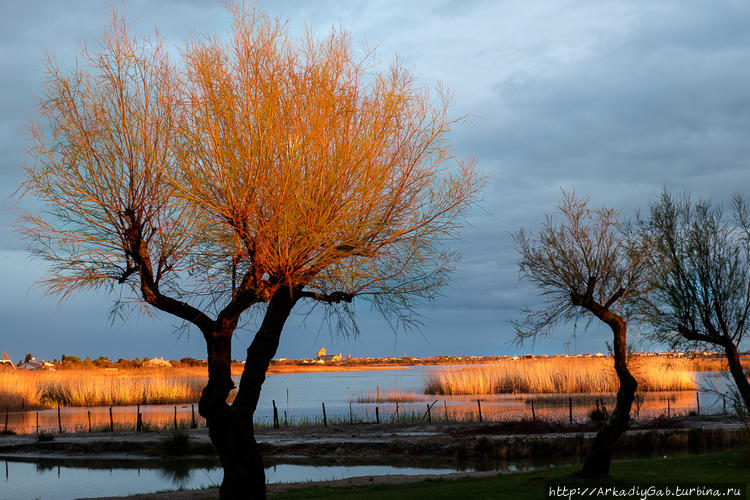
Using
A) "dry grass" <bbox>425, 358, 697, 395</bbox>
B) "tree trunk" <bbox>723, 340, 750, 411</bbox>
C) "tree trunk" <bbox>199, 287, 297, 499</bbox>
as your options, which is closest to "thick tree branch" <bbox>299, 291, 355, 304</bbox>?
"tree trunk" <bbox>199, 287, 297, 499</bbox>

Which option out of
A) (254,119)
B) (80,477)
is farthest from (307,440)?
(254,119)

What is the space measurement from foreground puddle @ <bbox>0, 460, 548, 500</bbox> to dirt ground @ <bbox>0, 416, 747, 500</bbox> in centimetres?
135

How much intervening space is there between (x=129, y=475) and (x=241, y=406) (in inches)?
599

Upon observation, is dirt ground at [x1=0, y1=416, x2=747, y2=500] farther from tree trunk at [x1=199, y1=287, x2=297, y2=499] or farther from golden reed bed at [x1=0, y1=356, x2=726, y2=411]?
tree trunk at [x1=199, y1=287, x2=297, y2=499]

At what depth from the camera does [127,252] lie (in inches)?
488

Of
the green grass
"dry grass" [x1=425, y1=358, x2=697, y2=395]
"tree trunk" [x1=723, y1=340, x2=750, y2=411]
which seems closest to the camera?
the green grass

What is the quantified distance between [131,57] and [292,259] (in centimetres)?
506

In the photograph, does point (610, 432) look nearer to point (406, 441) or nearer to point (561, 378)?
point (406, 441)

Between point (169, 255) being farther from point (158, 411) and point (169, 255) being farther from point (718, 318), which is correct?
point (158, 411)

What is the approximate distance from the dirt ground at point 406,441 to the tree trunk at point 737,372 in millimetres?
3114

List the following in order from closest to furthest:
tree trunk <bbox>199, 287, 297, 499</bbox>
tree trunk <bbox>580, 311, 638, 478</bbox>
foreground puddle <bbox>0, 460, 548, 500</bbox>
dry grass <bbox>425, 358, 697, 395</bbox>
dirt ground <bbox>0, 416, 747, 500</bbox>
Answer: tree trunk <bbox>199, 287, 297, 499</bbox> < tree trunk <bbox>580, 311, 638, 478</bbox> < foreground puddle <bbox>0, 460, 548, 500</bbox> < dirt ground <bbox>0, 416, 747, 500</bbox> < dry grass <bbox>425, 358, 697, 395</bbox>

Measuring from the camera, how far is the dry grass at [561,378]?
146 feet

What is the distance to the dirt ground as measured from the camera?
25203mm

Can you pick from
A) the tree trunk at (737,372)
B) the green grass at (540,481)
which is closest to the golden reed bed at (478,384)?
the tree trunk at (737,372)
